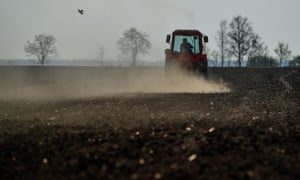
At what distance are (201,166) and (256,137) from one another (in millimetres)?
2069

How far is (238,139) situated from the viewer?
278 inches

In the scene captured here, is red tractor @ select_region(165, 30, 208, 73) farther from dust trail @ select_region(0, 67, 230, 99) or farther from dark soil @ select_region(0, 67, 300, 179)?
dark soil @ select_region(0, 67, 300, 179)

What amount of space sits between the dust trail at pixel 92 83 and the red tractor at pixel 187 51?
52 centimetres

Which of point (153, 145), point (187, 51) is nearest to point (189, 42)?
point (187, 51)

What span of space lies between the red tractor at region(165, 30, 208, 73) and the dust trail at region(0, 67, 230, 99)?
1.70 feet

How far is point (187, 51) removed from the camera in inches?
818

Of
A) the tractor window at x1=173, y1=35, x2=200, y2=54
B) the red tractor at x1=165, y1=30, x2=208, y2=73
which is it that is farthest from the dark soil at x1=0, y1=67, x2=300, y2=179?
the tractor window at x1=173, y1=35, x2=200, y2=54

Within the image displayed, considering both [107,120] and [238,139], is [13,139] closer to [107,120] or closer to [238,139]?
[107,120]

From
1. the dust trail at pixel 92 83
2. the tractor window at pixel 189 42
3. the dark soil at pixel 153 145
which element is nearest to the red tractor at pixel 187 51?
the tractor window at pixel 189 42

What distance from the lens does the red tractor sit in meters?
20.5

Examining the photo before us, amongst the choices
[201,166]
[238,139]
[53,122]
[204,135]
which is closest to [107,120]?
[53,122]

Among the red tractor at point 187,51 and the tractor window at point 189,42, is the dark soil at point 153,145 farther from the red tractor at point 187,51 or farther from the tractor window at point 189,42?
the tractor window at point 189,42

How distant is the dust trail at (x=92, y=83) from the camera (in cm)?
1959

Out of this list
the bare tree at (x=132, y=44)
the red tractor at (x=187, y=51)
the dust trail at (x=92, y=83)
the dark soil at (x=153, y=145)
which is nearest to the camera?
the dark soil at (x=153, y=145)
